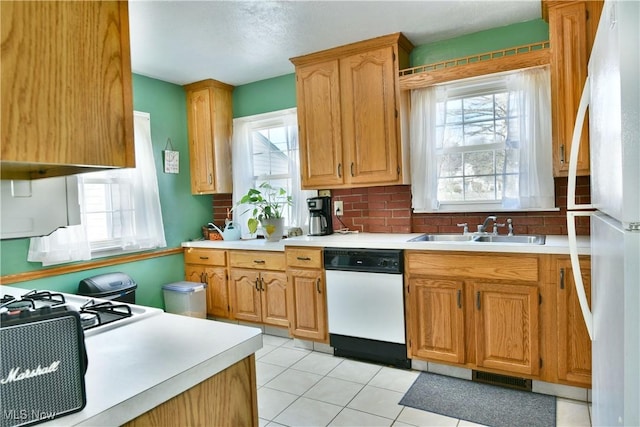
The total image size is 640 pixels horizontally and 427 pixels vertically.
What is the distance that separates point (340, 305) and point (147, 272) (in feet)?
6.55

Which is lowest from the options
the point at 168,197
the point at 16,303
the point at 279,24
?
the point at 16,303

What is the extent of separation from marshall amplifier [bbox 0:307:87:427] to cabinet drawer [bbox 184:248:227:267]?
3.07 m

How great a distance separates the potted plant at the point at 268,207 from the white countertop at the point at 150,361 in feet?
7.86

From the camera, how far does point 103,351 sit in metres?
1.06

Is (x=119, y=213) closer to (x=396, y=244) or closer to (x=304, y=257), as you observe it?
(x=304, y=257)

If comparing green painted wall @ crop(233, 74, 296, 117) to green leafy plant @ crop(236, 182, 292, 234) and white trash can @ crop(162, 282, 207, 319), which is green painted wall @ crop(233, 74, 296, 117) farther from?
white trash can @ crop(162, 282, 207, 319)

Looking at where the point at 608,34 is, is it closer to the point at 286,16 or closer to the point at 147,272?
the point at 286,16

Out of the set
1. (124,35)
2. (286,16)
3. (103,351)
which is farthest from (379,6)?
(103,351)

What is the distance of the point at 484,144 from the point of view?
308 cm

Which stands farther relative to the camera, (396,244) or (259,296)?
(259,296)

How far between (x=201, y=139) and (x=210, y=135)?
0.13m

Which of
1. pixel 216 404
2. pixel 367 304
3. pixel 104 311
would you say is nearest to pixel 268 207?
pixel 367 304

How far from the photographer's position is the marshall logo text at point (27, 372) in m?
0.67

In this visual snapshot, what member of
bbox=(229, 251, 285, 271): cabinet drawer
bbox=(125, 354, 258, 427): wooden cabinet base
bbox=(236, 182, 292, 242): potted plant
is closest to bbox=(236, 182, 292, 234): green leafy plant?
bbox=(236, 182, 292, 242): potted plant
